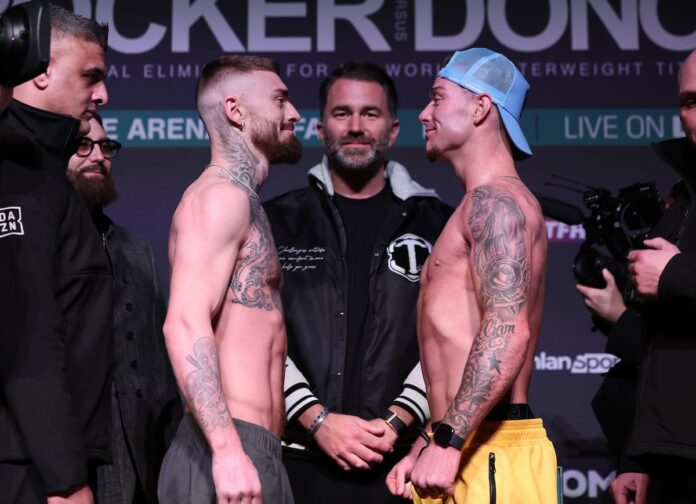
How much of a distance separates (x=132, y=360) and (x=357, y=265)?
0.77 m

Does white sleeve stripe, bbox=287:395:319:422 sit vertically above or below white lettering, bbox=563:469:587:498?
above

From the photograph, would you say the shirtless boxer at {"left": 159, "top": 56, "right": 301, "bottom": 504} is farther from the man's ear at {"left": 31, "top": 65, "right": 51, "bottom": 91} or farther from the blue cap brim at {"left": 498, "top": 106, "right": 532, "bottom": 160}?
the blue cap brim at {"left": 498, "top": 106, "right": 532, "bottom": 160}

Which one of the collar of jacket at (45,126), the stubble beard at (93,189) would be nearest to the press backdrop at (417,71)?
the stubble beard at (93,189)

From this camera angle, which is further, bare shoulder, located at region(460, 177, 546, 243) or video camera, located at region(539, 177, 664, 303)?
video camera, located at region(539, 177, 664, 303)

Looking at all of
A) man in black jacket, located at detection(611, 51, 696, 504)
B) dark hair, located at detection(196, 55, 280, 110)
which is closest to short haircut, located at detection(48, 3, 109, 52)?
dark hair, located at detection(196, 55, 280, 110)

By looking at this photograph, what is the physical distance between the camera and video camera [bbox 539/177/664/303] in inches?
136

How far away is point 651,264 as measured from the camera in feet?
7.82

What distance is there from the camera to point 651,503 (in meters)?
2.50

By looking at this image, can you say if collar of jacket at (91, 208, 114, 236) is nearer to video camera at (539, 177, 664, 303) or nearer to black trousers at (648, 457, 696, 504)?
video camera at (539, 177, 664, 303)

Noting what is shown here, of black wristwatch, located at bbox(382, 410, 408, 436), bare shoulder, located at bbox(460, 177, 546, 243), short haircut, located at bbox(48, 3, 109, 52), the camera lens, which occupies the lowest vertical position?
black wristwatch, located at bbox(382, 410, 408, 436)

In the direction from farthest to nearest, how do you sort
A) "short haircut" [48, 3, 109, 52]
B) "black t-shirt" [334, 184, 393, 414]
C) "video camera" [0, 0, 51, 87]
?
1. "black t-shirt" [334, 184, 393, 414]
2. "short haircut" [48, 3, 109, 52]
3. "video camera" [0, 0, 51, 87]

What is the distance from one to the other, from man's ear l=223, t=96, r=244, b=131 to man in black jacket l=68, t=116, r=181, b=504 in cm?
77

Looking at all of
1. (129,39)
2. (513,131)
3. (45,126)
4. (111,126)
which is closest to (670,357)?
(513,131)

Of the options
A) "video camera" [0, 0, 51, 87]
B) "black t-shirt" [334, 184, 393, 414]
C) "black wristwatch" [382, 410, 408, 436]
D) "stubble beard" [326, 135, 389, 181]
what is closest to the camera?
"video camera" [0, 0, 51, 87]
